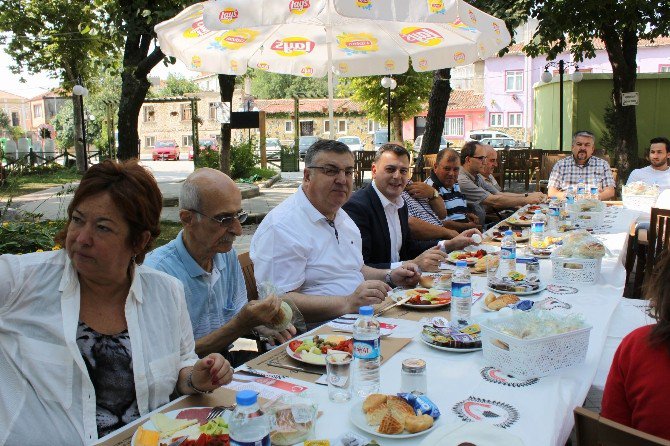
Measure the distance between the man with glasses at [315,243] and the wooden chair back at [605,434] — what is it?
173 cm

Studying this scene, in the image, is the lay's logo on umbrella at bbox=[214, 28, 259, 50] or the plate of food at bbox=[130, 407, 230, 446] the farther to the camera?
the lay's logo on umbrella at bbox=[214, 28, 259, 50]

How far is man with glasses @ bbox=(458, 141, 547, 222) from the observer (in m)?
6.83

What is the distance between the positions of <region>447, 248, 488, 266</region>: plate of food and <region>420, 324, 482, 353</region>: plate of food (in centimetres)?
156

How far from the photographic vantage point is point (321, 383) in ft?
6.75

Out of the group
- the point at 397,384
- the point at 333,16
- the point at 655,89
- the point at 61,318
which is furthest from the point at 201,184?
the point at 655,89

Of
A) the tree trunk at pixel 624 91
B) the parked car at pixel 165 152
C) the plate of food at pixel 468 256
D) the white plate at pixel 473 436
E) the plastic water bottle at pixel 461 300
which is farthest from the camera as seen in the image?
the parked car at pixel 165 152

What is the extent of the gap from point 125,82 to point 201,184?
9.42 meters

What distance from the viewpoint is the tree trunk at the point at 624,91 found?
1352 centimetres

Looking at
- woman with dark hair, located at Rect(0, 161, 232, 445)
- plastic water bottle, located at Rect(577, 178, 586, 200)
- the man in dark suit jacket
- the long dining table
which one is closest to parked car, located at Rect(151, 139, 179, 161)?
plastic water bottle, located at Rect(577, 178, 586, 200)

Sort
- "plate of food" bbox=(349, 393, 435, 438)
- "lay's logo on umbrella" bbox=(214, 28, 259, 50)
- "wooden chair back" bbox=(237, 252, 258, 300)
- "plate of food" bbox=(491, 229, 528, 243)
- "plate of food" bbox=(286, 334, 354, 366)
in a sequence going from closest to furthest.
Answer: "plate of food" bbox=(349, 393, 435, 438), "plate of food" bbox=(286, 334, 354, 366), "wooden chair back" bbox=(237, 252, 258, 300), "plate of food" bbox=(491, 229, 528, 243), "lay's logo on umbrella" bbox=(214, 28, 259, 50)

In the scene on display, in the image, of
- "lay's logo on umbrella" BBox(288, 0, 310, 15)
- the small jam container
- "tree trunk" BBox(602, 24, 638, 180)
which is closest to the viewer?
the small jam container

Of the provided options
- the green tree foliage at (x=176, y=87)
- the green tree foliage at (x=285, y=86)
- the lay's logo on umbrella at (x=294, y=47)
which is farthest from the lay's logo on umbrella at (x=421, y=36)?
the green tree foliage at (x=176, y=87)

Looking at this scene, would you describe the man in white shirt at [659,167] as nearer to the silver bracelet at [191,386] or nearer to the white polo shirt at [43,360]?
the silver bracelet at [191,386]

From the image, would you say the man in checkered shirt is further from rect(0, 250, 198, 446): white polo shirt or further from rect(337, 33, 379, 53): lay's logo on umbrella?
rect(0, 250, 198, 446): white polo shirt
